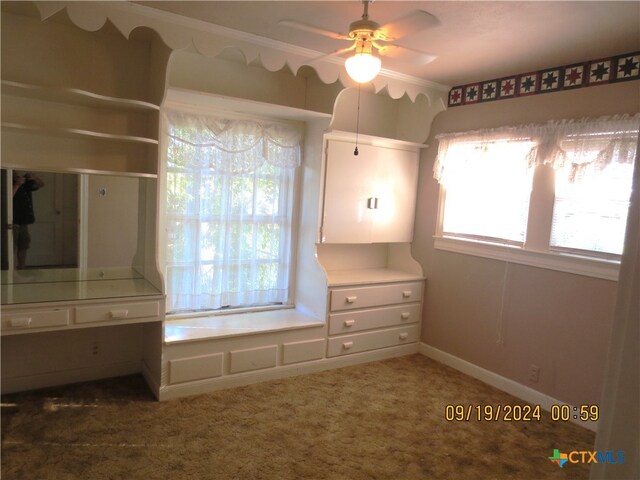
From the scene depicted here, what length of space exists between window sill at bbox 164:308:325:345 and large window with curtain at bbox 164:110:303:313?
5.1 inches

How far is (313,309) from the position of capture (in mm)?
3602

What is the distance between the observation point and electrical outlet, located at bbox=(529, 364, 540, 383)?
10.2 ft

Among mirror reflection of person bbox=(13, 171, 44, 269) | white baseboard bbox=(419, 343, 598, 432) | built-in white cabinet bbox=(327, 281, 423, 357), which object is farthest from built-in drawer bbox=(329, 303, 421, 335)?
mirror reflection of person bbox=(13, 171, 44, 269)

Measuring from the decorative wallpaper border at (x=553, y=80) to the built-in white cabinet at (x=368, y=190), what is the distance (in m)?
0.64

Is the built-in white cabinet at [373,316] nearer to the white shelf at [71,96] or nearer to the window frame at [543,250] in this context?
the window frame at [543,250]


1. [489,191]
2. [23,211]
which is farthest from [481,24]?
[23,211]

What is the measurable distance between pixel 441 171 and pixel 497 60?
0.99 metres

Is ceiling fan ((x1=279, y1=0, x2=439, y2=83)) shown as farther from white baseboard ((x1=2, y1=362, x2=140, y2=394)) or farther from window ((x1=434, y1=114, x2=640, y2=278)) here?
white baseboard ((x1=2, y1=362, x2=140, y2=394))

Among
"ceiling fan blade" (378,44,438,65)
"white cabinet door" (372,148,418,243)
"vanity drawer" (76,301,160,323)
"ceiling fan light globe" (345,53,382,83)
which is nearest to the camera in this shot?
"ceiling fan light globe" (345,53,382,83)

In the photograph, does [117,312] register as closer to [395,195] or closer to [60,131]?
[60,131]

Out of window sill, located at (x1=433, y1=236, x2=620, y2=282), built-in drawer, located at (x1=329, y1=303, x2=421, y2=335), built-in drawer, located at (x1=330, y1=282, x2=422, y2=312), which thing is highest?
window sill, located at (x1=433, y1=236, x2=620, y2=282)

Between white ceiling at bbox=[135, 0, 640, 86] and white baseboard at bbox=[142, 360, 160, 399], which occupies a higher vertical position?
white ceiling at bbox=[135, 0, 640, 86]

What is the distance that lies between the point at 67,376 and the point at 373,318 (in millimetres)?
2276

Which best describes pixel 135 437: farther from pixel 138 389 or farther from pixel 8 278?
pixel 8 278
